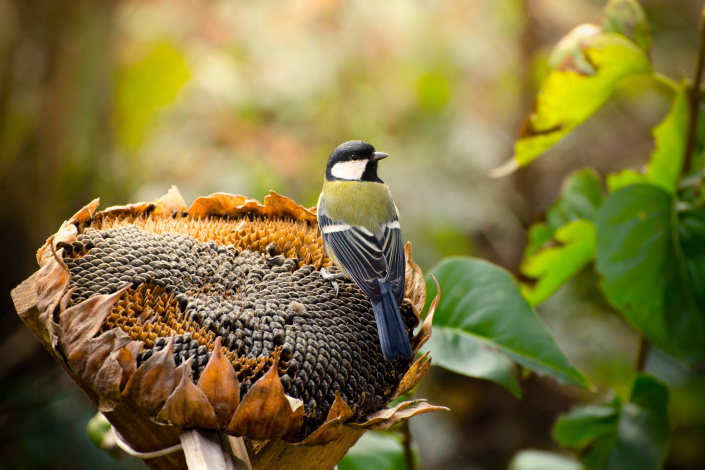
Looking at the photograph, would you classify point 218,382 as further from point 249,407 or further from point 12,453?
point 12,453

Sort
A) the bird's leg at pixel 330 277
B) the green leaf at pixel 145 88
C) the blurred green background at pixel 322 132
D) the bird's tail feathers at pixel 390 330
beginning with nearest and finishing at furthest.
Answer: the bird's tail feathers at pixel 390 330, the bird's leg at pixel 330 277, the blurred green background at pixel 322 132, the green leaf at pixel 145 88

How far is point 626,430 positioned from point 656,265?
400mm

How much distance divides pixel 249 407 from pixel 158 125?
8.81ft

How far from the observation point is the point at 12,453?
211cm

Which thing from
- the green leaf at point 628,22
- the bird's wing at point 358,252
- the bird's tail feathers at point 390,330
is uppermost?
the green leaf at point 628,22

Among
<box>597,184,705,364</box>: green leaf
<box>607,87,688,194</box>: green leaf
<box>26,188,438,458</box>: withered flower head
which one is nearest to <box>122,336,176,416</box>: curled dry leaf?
<box>26,188,438,458</box>: withered flower head

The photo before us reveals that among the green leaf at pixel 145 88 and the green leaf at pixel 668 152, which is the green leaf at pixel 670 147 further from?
the green leaf at pixel 145 88

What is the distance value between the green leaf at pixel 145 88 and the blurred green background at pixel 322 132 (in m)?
0.01

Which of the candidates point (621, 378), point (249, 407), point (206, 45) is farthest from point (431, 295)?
point (206, 45)

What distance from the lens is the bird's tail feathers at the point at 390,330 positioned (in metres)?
0.76

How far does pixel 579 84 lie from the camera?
4.17 feet

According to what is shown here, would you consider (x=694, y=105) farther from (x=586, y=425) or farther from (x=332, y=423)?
(x=332, y=423)

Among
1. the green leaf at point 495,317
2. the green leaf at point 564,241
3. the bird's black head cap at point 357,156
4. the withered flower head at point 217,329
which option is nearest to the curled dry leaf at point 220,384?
the withered flower head at point 217,329

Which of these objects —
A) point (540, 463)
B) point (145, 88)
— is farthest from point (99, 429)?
point (145, 88)
